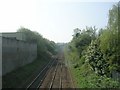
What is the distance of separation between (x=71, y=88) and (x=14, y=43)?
1129cm

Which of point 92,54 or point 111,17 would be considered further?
point 92,54

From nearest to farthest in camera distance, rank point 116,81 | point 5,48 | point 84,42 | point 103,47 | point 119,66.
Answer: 1. point 116,81
2. point 119,66
3. point 103,47
4. point 5,48
5. point 84,42

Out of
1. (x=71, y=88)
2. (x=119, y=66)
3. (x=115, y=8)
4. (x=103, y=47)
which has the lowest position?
(x=71, y=88)

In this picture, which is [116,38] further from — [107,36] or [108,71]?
[108,71]

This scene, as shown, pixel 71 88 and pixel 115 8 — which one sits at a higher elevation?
pixel 115 8

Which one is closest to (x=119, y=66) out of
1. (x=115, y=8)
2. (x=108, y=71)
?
(x=108, y=71)

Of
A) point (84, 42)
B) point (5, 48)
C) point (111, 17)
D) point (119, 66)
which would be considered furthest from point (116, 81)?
point (84, 42)

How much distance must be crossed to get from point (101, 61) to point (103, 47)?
2.36 meters

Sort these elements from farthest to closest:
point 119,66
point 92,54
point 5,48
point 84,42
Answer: point 84,42, point 92,54, point 5,48, point 119,66

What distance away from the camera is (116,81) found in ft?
71.7

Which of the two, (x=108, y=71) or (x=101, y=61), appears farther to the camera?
(x=101, y=61)

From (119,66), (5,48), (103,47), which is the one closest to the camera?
(119,66)

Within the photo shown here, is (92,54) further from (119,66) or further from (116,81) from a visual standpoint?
(116,81)

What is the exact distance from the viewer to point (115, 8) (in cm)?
2538
